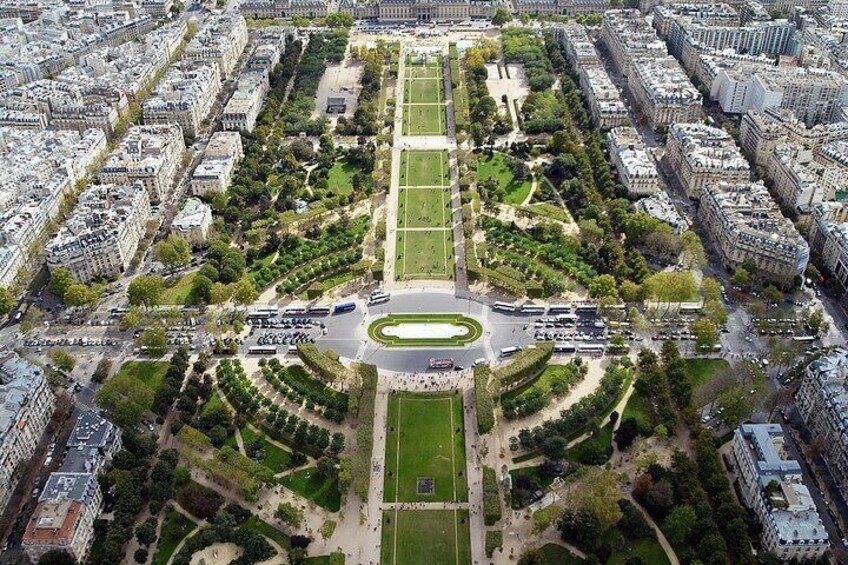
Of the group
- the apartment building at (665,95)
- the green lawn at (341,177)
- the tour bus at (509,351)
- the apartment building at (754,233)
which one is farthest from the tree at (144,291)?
the apartment building at (665,95)

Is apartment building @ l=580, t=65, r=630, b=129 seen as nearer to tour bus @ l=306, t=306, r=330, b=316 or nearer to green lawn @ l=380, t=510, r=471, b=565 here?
tour bus @ l=306, t=306, r=330, b=316

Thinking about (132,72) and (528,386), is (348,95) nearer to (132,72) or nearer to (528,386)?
(132,72)

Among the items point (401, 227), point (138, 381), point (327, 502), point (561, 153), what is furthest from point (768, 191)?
point (138, 381)

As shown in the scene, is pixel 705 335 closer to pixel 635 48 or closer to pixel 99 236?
pixel 99 236

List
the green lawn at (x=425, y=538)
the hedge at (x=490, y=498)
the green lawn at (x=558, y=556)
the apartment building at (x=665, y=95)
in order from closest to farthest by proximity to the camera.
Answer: the green lawn at (x=558, y=556) < the green lawn at (x=425, y=538) < the hedge at (x=490, y=498) < the apartment building at (x=665, y=95)

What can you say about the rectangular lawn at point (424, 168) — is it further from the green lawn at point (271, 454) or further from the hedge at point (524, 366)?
the green lawn at point (271, 454)

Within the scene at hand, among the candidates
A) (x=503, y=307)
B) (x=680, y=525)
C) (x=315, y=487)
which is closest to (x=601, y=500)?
(x=680, y=525)

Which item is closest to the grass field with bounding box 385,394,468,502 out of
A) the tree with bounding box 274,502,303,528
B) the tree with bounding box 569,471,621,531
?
the tree with bounding box 274,502,303,528
